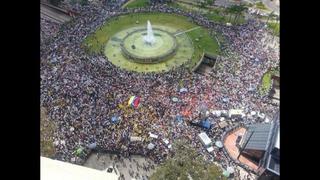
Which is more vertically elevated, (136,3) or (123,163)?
(136,3)

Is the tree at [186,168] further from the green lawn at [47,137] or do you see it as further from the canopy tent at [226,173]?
the green lawn at [47,137]

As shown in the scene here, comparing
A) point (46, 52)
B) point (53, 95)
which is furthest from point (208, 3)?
point (53, 95)

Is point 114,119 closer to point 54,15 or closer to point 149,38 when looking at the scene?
point 149,38

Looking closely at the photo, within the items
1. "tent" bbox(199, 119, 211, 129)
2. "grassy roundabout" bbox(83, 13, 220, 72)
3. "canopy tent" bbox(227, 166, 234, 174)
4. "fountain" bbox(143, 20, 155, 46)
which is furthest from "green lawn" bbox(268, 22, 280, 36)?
"canopy tent" bbox(227, 166, 234, 174)

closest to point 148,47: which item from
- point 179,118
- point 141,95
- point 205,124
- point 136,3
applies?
point 141,95

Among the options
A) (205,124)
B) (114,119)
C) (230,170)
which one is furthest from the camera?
(114,119)
